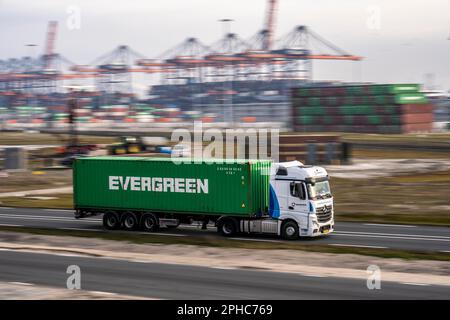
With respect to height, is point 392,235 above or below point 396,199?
below

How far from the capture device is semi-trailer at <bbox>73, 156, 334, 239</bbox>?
1174 inches

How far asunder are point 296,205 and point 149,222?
7.64 metres

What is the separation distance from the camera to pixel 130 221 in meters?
33.6

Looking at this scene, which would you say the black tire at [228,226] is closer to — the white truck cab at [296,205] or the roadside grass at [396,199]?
the white truck cab at [296,205]

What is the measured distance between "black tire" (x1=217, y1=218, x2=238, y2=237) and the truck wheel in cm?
219

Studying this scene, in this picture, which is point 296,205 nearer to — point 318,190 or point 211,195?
point 318,190

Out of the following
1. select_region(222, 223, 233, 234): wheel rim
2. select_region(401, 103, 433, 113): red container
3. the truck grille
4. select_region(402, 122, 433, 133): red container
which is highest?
select_region(401, 103, 433, 113): red container

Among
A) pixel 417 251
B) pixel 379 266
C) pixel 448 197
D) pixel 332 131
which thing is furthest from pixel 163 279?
pixel 332 131

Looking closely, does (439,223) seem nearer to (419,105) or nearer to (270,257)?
(270,257)

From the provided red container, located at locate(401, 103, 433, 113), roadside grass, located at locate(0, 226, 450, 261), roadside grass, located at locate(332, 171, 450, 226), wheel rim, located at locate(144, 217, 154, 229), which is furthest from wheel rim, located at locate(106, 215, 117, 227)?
red container, located at locate(401, 103, 433, 113)

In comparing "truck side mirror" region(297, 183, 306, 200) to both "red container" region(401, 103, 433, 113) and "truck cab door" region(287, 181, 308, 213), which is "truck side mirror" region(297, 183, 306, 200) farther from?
"red container" region(401, 103, 433, 113)

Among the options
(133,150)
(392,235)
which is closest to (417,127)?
(133,150)

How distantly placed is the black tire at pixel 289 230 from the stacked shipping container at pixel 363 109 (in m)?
133
